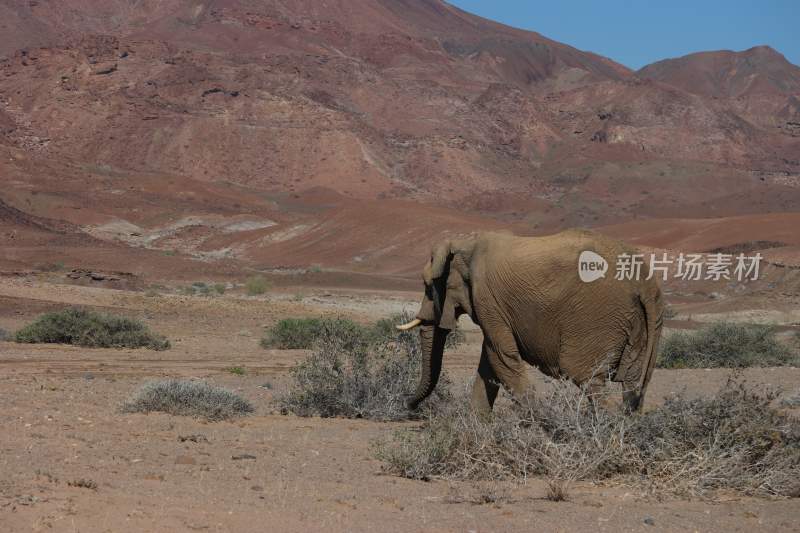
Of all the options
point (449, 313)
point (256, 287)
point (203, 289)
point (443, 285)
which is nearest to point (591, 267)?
point (449, 313)

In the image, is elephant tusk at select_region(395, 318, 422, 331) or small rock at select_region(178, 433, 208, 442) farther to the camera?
elephant tusk at select_region(395, 318, 422, 331)

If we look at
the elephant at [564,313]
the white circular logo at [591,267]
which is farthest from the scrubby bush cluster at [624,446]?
the white circular logo at [591,267]

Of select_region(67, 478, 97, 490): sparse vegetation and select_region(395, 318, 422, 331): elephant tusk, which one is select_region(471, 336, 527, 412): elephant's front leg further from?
select_region(67, 478, 97, 490): sparse vegetation

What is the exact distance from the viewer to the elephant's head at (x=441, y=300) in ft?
33.5

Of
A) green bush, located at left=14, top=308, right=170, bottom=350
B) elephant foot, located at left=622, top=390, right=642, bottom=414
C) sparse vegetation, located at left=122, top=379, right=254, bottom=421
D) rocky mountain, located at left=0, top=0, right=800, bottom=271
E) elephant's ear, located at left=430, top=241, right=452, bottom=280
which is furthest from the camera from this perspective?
rocky mountain, located at left=0, top=0, right=800, bottom=271

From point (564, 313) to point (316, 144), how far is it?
93259mm

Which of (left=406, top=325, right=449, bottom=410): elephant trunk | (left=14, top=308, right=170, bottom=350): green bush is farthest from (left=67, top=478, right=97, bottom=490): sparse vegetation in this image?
(left=14, top=308, right=170, bottom=350): green bush

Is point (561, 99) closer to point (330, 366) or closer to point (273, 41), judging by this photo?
point (273, 41)

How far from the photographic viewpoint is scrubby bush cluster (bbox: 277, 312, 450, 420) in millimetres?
11836

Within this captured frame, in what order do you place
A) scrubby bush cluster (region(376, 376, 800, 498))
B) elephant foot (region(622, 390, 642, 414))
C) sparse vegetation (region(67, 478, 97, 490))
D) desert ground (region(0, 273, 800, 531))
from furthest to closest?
1. elephant foot (region(622, 390, 642, 414))
2. scrubby bush cluster (region(376, 376, 800, 498))
3. sparse vegetation (region(67, 478, 97, 490))
4. desert ground (region(0, 273, 800, 531))

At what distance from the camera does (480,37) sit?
197875 millimetres

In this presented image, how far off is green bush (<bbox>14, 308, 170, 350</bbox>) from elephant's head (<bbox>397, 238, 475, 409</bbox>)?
1192 centimetres

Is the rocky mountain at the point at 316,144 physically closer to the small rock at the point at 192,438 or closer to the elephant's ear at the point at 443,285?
the elephant's ear at the point at 443,285

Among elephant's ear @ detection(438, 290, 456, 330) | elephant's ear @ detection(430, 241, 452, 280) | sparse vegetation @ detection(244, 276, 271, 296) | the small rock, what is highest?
elephant's ear @ detection(430, 241, 452, 280)
